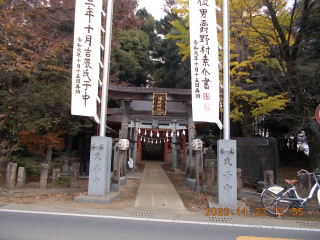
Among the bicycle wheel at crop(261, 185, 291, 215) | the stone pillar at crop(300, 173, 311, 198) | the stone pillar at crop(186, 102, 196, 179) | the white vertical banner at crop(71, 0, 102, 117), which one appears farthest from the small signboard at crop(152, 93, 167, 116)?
the stone pillar at crop(300, 173, 311, 198)

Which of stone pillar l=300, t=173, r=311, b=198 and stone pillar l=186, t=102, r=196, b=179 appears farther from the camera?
stone pillar l=186, t=102, r=196, b=179

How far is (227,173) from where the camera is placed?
720 cm

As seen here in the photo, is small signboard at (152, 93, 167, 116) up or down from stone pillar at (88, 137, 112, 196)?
up

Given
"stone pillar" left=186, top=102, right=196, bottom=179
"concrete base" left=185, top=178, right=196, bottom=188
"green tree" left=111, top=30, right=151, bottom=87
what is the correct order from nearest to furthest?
"concrete base" left=185, top=178, right=196, bottom=188 → "stone pillar" left=186, top=102, right=196, bottom=179 → "green tree" left=111, top=30, right=151, bottom=87

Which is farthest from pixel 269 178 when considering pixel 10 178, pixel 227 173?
pixel 10 178

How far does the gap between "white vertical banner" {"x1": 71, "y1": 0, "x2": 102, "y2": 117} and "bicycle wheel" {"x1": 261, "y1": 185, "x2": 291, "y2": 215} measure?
18.8 feet

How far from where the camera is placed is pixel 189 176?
Result: 437 inches

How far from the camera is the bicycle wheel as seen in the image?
6.39 meters

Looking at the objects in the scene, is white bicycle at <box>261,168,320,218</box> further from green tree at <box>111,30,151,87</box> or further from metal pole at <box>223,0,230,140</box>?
green tree at <box>111,30,151,87</box>

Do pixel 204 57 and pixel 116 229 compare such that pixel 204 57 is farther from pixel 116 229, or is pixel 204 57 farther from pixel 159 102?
pixel 116 229

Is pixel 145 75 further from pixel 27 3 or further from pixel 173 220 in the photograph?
pixel 173 220

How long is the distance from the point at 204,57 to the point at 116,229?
5.58 metres

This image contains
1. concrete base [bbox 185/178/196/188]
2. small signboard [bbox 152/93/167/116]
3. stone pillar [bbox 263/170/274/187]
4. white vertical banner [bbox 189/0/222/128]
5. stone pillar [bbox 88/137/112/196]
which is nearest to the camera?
white vertical banner [bbox 189/0/222/128]
